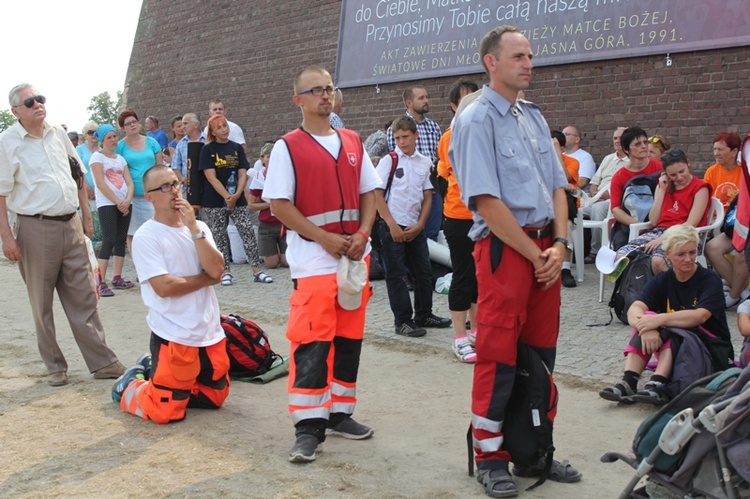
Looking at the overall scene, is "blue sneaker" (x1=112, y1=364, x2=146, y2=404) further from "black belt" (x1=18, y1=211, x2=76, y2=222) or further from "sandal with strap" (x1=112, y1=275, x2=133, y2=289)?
"sandal with strap" (x1=112, y1=275, x2=133, y2=289)

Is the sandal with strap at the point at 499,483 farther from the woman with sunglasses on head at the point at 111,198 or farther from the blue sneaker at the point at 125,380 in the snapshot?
the woman with sunglasses on head at the point at 111,198

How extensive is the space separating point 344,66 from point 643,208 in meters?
7.42

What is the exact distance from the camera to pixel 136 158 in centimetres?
1106

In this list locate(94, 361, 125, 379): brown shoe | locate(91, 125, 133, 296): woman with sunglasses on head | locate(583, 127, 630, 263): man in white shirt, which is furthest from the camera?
locate(91, 125, 133, 296): woman with sunglasses on head

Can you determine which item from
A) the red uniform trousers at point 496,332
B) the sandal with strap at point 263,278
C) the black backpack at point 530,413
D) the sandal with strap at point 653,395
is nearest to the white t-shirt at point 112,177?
the sandal with strap at point 263,278

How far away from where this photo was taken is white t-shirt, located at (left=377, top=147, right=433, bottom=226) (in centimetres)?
776

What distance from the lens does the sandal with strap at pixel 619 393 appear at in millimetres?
5441

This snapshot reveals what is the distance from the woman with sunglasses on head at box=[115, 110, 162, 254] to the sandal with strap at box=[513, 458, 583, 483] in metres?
7.77

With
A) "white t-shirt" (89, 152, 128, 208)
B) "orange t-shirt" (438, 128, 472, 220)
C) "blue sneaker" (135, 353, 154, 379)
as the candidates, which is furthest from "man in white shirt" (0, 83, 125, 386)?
"white t-shirt" (89, 152, 128, 208)

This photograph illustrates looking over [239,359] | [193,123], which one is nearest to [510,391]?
[239,359]

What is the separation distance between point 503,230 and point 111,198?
740 cm

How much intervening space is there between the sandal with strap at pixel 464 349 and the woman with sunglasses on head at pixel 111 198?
5143 mm

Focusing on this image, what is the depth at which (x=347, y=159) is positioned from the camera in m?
4.96

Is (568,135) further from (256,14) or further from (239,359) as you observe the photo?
(256,14)
